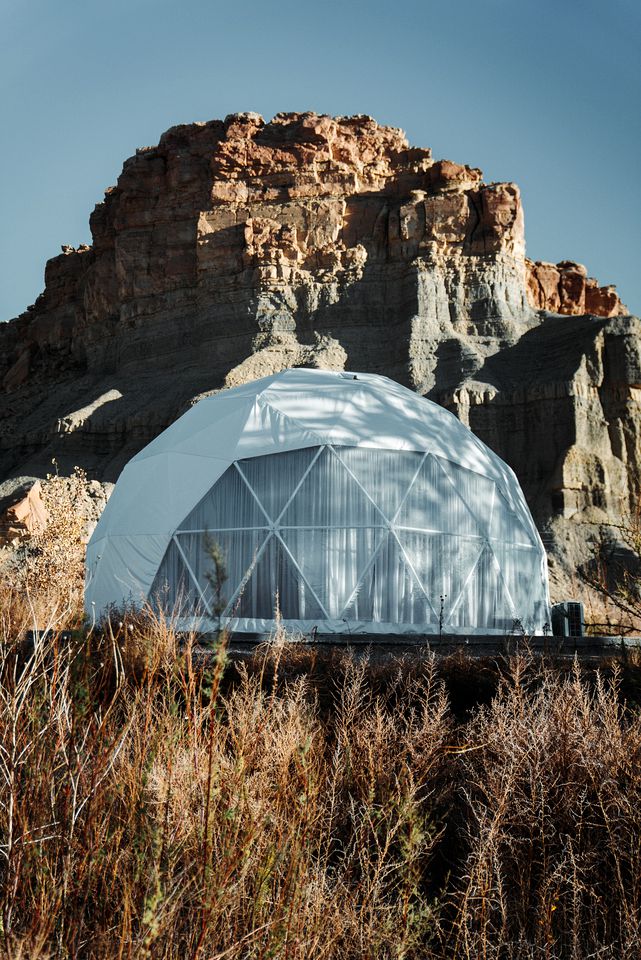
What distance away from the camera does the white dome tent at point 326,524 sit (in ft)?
45.6

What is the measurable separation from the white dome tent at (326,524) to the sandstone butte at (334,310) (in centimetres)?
2844

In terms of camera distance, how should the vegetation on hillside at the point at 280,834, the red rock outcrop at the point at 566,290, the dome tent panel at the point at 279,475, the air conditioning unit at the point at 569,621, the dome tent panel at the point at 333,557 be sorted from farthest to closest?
the red rock outcrop at the point at 566,290, the air conditioning unit at the point at 569,621, the dome tent panel at the point at 279,475, the dome tent panel at the point at 333,557, the vegetation on hillside at the point at 280,834

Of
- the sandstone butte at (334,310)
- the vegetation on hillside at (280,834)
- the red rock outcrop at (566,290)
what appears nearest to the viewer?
the vegetation on hillside at (280,834)

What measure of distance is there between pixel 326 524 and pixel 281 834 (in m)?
10.1

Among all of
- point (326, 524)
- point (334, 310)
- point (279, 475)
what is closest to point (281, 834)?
point (326, 524)

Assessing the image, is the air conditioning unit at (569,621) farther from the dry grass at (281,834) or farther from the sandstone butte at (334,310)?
the sandstone butte at (334,310)

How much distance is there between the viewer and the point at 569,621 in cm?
1631

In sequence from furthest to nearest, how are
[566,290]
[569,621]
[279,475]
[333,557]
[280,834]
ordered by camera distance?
[566,290]
[569,621]
[279,475]
[333,557]
[280,834]

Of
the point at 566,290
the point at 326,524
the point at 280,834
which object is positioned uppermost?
the point at 566,290

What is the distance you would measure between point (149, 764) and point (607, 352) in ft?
168

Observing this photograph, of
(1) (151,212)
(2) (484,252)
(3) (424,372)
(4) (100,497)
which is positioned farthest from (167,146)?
(4) (100,497)

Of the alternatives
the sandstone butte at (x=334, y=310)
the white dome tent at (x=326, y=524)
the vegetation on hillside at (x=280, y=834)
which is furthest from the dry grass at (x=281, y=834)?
the sandstone butte at (x=334, y=310)

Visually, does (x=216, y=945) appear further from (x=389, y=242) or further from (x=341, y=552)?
(x=389, y=242)

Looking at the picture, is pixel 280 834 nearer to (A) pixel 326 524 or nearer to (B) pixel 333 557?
(B) pixel 333 557
